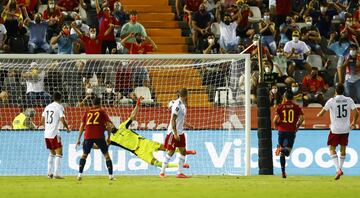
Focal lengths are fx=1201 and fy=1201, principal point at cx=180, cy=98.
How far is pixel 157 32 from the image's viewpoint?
120ft

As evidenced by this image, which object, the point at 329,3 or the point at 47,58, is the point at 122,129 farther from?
the point at 329,3

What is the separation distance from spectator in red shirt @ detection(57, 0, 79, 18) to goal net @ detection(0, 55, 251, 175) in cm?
420

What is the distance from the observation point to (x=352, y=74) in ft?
111

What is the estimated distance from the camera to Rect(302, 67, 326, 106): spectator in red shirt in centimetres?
3300

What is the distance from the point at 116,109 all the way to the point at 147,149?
133 centimetres

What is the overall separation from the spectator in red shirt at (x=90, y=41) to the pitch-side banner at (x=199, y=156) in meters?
3.94

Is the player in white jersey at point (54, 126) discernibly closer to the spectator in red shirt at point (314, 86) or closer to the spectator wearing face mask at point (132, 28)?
the spectator wearing face mask at point (132, 28)

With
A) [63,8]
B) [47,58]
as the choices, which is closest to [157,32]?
[63,8]

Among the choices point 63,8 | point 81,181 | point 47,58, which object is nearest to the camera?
point 81,181

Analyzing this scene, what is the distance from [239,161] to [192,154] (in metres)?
1.20

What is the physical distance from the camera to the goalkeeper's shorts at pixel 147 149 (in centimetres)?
2975

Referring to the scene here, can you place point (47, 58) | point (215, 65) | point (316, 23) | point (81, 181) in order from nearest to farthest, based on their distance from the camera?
point (81, 181)
point (47, 58)
point (215, 65)
point (316, 23)

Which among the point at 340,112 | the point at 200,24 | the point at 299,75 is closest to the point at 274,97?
the point at 299,75

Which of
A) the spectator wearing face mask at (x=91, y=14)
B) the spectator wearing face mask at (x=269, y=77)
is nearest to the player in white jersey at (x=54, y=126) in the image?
the spectator wearing face mask at (x=269, y=77)
